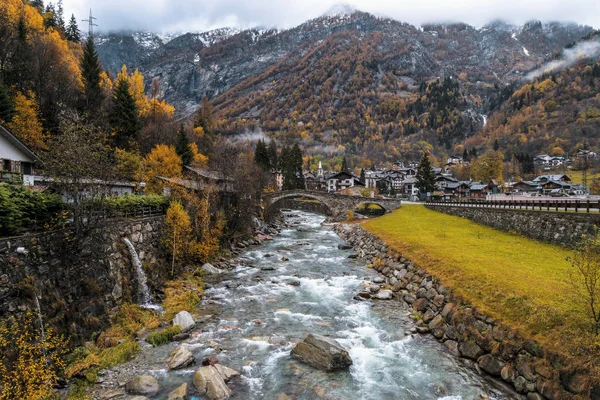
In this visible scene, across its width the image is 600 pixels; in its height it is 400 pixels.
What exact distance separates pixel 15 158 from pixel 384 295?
35.0 m

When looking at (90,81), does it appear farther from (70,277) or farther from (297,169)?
(297,169)

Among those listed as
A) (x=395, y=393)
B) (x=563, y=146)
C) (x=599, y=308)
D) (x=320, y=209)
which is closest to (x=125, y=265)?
(x=395, y=393)

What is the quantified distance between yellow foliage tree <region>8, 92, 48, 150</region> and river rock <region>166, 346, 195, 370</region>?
3489 centimetres

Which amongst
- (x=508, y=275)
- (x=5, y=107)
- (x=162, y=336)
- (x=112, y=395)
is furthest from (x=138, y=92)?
(x=508, y=275)

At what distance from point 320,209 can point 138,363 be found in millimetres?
86860

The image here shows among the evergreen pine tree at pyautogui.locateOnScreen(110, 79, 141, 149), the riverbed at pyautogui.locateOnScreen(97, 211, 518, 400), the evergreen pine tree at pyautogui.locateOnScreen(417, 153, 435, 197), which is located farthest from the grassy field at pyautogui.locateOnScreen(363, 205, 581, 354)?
the evergreen pine tree at pyautogui.locateOnScreen(417, 153, 435, 197)

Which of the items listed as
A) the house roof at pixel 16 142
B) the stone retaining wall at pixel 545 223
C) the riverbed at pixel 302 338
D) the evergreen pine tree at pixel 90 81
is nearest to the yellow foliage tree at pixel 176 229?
the riverbed at pixel 302 338

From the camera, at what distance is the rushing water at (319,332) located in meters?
13.3

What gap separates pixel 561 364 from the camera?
458 inches

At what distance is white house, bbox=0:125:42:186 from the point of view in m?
28.6

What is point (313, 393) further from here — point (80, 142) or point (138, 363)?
point (80, 142)

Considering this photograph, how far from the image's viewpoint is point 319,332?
18578 millimetres

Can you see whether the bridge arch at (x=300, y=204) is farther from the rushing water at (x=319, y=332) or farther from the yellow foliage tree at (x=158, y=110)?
the rushing water at (x=319, y=332)

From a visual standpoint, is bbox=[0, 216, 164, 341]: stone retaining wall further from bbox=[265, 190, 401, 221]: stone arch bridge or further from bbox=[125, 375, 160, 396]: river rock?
bbox=[265, 190, 401, 221]: stone arch bridge
